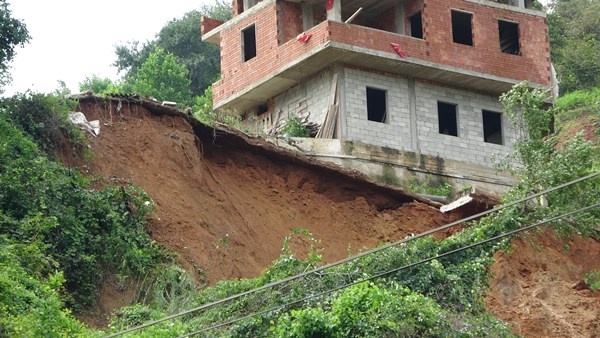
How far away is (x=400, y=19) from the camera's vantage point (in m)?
35.8

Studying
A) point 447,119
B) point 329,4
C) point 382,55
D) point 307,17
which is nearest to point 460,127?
point 447,119

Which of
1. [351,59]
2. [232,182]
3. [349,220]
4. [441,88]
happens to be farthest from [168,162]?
[441,88]

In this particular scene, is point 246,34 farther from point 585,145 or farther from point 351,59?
point 585,145

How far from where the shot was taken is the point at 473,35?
117 feet

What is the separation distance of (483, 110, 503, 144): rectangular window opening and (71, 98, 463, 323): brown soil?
5.58m

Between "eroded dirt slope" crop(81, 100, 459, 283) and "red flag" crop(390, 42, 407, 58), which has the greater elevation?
"red flag" crop(390, 42, 407, 58)

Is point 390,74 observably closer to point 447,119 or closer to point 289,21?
point 447,119

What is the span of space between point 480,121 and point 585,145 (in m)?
7.69

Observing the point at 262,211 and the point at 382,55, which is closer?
the point at 262,211

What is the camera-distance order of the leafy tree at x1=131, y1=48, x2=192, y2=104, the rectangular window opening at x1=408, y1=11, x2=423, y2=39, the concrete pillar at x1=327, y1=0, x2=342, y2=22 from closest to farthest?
the concrete pillar at x1=327, y1=0, x2=342, y2=22 < the rectangular window opening at x1=408, y1=11, x2=423, y2=39 < the leafy tree at x1=131, y1=48, x2=192, y2=104

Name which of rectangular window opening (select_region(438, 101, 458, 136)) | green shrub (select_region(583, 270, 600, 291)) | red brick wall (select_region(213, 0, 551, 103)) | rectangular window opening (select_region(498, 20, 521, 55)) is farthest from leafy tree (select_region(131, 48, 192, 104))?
green shrub (select_region(583, 270, 600, 291))

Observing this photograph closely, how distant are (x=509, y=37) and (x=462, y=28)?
116 centimetres

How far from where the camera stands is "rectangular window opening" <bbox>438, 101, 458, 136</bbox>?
35.6 metres

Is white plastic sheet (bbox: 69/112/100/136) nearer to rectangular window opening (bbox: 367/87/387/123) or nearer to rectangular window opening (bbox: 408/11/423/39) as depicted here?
rectangular window opening (bbox: 367/87/387/123)
